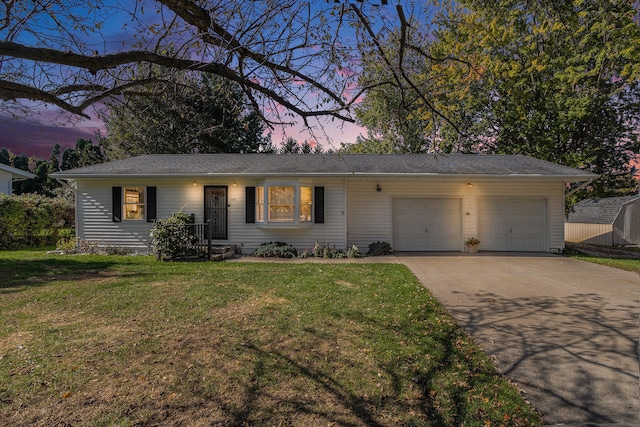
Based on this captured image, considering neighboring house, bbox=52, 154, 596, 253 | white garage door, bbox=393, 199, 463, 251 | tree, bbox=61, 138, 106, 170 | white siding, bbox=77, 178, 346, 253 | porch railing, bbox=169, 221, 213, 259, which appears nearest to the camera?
porch railing, bbox=169, 221, 213, 259

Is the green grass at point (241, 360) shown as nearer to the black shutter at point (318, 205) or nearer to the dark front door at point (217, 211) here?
the black shutter at point (318, 205)

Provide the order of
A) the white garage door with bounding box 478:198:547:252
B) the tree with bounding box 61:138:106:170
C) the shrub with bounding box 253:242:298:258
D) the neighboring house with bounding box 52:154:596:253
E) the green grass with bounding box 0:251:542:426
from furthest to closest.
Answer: the tree with bounding box 61:138:106:170
the white garage door with bounding box 478:198:547:252
the neighboring house with bounding box 52:154:596:253
the shrub with bounding box 253:242:298:258
the green grass with bounding box 0:251:542:426

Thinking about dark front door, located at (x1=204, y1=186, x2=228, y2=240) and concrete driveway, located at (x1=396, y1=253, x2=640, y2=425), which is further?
dark front door, located at (x1=204, y1=186, x2=228, y2=240)

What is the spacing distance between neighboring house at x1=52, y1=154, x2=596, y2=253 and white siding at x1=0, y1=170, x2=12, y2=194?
8840 mm

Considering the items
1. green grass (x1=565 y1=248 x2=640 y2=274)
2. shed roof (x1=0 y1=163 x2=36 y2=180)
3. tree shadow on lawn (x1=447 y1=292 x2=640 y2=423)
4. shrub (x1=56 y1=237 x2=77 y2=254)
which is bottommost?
tree shadow on lawn (x1=447 y1=292 x2=640 y2=423)

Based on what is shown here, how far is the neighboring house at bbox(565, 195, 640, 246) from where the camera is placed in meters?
15.7

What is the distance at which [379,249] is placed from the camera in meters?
11.2

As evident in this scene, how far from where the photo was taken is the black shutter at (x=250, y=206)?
11102 mm

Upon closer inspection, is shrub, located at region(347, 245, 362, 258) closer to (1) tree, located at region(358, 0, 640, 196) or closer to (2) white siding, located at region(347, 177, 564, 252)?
(2) white siding, located at region(347, 177, 564, 252)

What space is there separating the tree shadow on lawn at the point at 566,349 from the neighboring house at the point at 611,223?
14248mm

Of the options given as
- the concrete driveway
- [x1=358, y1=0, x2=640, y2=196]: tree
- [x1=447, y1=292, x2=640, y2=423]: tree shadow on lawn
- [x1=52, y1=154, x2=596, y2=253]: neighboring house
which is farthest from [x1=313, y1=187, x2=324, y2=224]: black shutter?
[x1=358, y1=0, x2=640, y2=196]: tree

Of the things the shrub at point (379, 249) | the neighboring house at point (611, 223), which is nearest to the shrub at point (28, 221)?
the shrub at point (379, 249)

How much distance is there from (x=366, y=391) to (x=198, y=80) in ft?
16.8

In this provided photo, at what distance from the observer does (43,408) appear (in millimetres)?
2502
